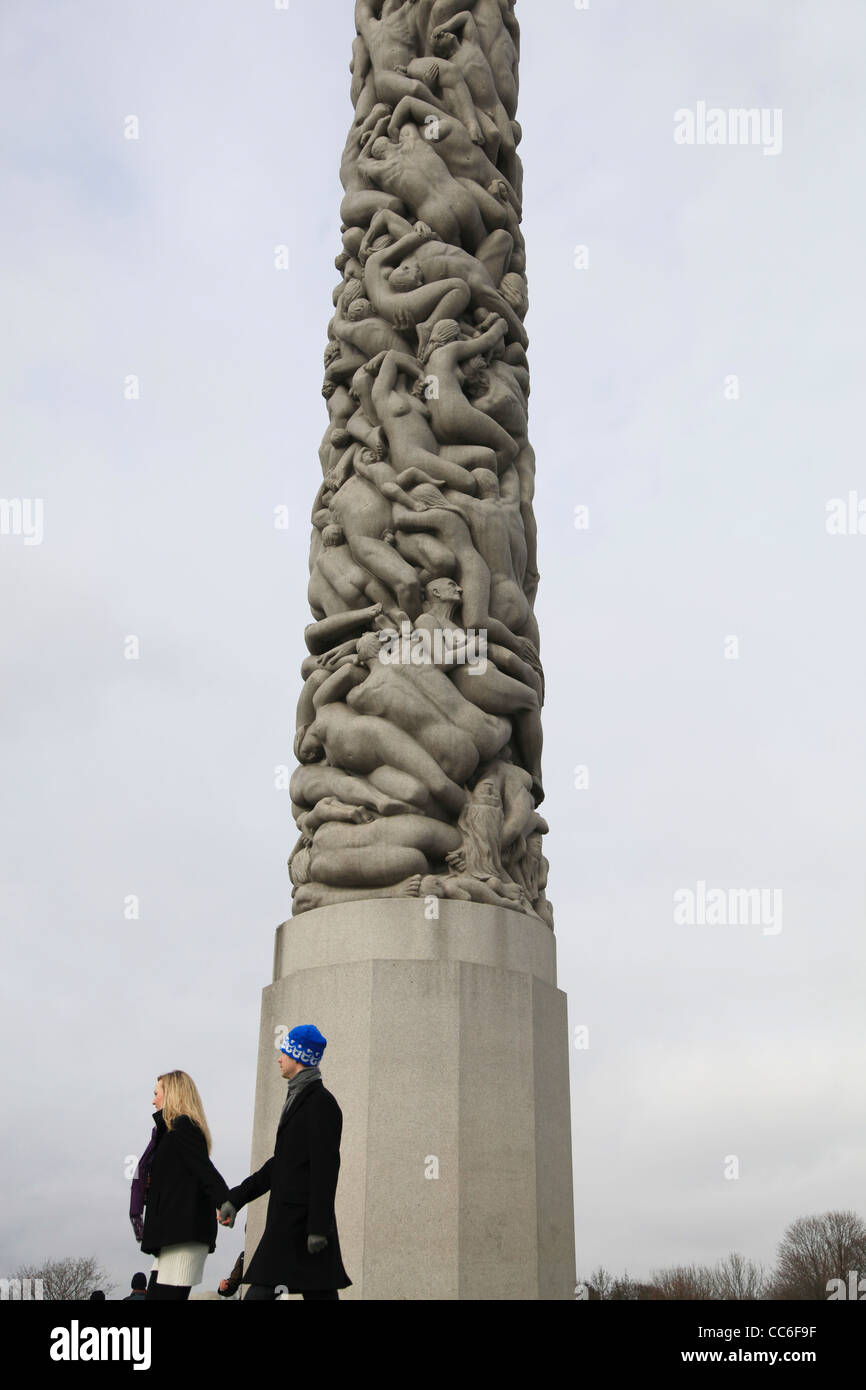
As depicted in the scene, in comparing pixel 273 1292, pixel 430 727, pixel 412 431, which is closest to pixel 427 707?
pixel 430 727

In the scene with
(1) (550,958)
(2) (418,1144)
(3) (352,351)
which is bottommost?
(2) (418,1144)

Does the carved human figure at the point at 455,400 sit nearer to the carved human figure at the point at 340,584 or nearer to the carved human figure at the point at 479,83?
the carved human figure at the point at 340,584

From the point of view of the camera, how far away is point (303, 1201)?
5812mm

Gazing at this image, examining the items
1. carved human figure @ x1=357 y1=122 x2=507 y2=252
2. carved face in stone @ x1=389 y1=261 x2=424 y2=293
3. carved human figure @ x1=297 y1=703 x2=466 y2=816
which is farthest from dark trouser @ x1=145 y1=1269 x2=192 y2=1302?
carved human figure @ x1=357 y1=122 x2=507 y2=252

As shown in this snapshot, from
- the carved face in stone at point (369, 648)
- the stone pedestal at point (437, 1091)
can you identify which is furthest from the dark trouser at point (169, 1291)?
the carved face in stone at point (369, 648)

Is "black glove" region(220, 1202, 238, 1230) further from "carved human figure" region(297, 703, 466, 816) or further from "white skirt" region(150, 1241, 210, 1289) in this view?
"carved human figure" region(297, 703, 466, 816)

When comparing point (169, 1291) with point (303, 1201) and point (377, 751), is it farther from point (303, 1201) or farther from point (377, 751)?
point (377, 751)

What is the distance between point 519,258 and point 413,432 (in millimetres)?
2546

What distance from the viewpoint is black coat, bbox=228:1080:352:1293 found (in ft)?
18.7

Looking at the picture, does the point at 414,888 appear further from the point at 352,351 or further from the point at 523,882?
the point at 352,351

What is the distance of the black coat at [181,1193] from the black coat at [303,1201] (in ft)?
1.60
